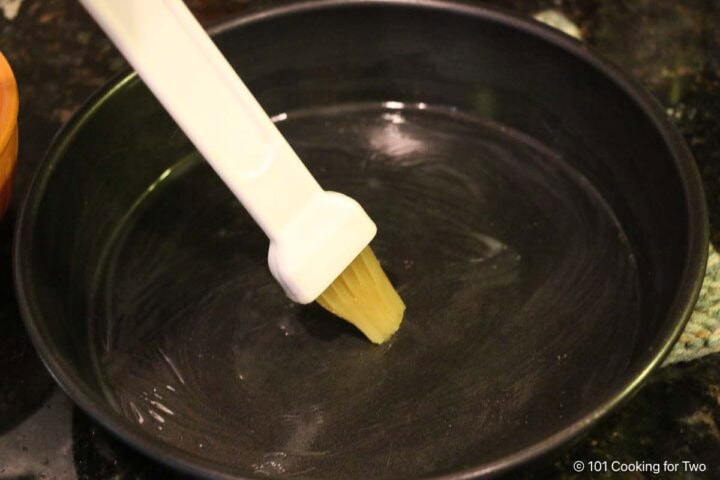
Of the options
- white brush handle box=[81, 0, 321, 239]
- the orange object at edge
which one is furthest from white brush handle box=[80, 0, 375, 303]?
the orange object at edge

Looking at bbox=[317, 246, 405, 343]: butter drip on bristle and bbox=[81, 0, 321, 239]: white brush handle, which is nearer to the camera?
bbox=[81, 0, 321, 239]: white brush handle

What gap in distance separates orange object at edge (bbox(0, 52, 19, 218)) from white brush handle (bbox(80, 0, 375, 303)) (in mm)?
142

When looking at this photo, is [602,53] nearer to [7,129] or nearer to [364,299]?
[364,299]

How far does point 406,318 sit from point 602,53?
365mm

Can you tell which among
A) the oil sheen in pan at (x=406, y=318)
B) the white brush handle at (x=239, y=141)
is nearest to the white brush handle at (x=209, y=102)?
the white brush handle at (x=239, y=141)

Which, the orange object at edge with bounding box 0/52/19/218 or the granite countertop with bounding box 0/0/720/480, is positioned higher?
the orange object at edge with bounding box 0/52/19/218

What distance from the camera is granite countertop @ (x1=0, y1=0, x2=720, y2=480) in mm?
590

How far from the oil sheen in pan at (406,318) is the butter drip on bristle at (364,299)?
0.05 feet

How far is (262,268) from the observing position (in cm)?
73

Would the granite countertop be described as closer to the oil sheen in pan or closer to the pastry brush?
the oil sheen in pan

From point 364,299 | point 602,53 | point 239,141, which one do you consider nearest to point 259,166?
point 239,141

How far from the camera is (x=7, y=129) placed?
2.01 ft

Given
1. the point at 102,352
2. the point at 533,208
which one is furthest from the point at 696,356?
the point at 102,352

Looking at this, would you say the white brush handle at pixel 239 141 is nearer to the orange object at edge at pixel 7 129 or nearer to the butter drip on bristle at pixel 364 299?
the butter drip on bristle at pixel 364 299
